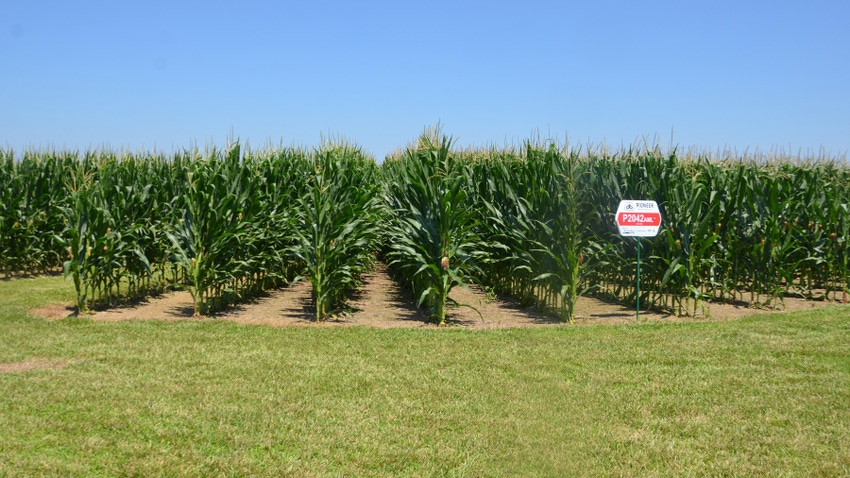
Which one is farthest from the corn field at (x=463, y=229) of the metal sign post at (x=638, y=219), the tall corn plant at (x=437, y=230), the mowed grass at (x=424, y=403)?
the mowed grass at (x=424, y=403)

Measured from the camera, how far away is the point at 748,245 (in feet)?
41.7

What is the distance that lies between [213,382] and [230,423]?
4.34 feet

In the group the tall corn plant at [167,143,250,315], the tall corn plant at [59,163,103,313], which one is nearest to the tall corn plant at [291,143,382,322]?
the tall corn plant at [167,143,250,315]

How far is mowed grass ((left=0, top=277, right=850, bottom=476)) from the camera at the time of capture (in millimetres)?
5297

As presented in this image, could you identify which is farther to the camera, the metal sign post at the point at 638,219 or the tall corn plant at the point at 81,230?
the tall corn plant at the point at 81,230

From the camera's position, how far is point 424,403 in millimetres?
6543

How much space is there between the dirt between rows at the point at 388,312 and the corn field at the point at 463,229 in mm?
297

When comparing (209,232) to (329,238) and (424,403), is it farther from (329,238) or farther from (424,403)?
(424,403)

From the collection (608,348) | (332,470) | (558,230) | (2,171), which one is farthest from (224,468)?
(2,171)

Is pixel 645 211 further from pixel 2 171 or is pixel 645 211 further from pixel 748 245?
pixel 2 171

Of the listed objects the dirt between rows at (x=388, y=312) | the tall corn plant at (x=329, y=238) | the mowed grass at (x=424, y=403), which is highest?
the tall corn plant at (x=329, y=238)

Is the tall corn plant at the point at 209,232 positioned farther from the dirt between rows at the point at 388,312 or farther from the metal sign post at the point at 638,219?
the metal sign post at the point at 638,219

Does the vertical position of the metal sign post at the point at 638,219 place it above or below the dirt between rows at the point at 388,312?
above

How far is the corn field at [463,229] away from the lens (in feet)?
36.2
